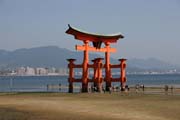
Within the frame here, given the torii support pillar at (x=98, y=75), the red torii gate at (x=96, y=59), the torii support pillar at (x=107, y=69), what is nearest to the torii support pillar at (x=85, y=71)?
the red torii gate at (x=96, y=59)

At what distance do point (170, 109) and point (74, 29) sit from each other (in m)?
18.9

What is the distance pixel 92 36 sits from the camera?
43.7 m

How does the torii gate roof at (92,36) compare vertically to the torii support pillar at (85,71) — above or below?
above

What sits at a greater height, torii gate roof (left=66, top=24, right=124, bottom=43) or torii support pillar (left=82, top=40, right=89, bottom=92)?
A: torii gate roof (left=66, top=24, right=124, bottom=43)

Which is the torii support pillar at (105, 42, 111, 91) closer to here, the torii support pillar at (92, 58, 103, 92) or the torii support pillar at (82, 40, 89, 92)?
the torii support pillar at (92, 58, 103, 92)

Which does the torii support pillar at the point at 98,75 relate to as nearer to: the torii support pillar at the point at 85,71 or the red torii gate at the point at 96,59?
the red torii gate at the point at 96,59

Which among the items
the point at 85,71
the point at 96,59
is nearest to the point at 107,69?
the point at 96,59

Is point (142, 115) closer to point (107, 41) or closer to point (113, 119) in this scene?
point (113, 119)

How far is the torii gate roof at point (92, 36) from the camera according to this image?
1638 inches

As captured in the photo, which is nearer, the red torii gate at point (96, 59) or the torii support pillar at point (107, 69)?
the red torii gate at point (96, 59)

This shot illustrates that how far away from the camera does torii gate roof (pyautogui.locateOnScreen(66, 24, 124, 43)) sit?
41.6m

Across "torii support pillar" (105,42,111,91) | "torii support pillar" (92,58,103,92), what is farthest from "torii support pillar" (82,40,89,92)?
"torii support pillar" (105,42,111,91)

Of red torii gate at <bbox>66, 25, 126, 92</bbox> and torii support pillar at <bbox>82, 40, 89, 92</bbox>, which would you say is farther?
torii support pillar at <bbox>82, 40, 89, 92</bbox>

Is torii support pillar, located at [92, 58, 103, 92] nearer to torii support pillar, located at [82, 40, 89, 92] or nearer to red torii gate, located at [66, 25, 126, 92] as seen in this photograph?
red torii gate, located at [66, 25, 126, 92]
